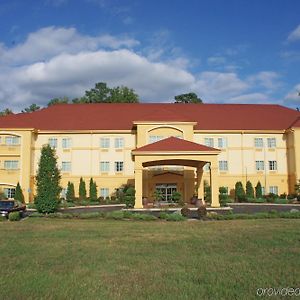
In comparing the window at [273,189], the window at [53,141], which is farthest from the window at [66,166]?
the window at [273,189]

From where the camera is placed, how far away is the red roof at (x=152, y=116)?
1821 inches

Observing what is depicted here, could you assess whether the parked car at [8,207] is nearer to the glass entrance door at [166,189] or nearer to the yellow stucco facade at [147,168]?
the yellow stucco facade at [147,168]

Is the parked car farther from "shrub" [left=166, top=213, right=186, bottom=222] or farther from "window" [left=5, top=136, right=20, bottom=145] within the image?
"window" [left=5, top=136, right=20, bottom=145]

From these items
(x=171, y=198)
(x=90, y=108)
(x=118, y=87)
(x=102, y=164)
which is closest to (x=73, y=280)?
(x=171, y=198)

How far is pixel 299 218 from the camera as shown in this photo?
22.7 m

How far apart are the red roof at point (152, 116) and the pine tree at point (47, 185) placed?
17187 millimetres

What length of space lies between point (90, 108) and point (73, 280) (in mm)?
43378

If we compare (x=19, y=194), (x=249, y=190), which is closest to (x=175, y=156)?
(x=249, y=190)

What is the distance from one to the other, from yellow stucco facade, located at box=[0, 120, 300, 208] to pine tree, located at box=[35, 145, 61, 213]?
1571cm

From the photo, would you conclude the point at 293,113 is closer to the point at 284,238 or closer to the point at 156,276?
the point at 284,238

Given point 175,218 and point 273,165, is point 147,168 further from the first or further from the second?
point 175,218

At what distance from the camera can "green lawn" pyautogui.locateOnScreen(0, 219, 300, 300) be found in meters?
7.51

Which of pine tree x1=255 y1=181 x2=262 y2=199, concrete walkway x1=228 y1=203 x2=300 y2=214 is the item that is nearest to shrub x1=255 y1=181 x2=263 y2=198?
pine tree x1=255 y1=181 x2=262 y2=199

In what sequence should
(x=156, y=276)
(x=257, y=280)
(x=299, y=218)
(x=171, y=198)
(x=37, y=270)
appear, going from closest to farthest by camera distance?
1. (x=257, y=280)
2. (x=156, y=276)
3. (x=37, y=270)
4. (x=299, y=218)
5. (x=171, y=198)
